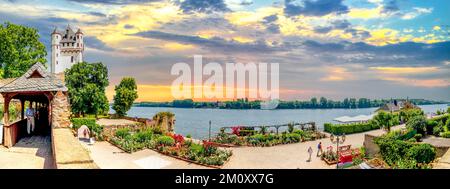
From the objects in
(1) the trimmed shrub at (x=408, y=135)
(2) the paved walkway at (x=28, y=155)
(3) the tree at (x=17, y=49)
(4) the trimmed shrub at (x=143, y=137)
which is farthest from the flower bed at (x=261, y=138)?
(3) the tree at (x=17, y=49)

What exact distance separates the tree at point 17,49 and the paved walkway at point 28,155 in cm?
1433

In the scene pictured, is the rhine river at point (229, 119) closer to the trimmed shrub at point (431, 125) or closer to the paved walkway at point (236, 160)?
the trimmed shrub at point (431, 125)

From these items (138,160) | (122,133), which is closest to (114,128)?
(122,133)

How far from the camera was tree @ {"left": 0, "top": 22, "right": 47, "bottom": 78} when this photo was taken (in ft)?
86.5

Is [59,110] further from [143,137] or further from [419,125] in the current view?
[419,125]

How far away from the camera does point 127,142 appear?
17000 mm

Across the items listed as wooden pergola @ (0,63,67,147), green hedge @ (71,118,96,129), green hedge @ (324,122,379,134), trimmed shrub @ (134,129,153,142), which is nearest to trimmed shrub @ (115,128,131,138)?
trimmed shrub @ (134,129,153,142)

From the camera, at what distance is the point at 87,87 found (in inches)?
1216

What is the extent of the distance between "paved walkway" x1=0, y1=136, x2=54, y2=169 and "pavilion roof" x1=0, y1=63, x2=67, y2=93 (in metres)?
1.92

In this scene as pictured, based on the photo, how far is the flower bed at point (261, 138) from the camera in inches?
757

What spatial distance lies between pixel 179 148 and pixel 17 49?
1927cm
